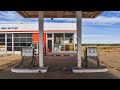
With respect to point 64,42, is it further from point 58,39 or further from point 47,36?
point 47,36

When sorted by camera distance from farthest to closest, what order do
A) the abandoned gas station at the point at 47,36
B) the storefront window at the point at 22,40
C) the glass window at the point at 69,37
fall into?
the storefront window at the point at 22,40, the glass window at the point at 69,37, the abandoned gas station at the point at 47,36

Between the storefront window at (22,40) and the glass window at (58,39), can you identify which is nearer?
the glass window at (58,39)

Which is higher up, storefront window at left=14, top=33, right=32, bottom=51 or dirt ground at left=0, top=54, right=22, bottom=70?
storefront window at left=14, top=33, right=32, bottom=51

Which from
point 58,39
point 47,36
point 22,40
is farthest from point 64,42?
point 22,40

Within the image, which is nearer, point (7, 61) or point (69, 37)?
point (7, 61)

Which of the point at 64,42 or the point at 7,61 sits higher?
the point at 64,42

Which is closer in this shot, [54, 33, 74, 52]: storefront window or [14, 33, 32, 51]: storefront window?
[54, 33, 74, 52]: storefront window

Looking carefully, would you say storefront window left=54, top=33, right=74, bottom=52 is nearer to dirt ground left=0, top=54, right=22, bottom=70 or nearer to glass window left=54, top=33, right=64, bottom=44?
glass window left=54, top=33, right=64, bottom=44

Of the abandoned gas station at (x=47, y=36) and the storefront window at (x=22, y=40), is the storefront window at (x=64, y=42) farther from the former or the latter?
the storefront window at (x=22, y=40)

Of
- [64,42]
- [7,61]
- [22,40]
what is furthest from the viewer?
[22,40]

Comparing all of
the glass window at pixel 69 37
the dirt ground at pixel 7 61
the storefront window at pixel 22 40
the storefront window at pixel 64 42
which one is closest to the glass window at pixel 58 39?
the storefront window at pixel 64 42

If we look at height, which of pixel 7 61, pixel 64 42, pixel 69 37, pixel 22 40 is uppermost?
pixel 69 37

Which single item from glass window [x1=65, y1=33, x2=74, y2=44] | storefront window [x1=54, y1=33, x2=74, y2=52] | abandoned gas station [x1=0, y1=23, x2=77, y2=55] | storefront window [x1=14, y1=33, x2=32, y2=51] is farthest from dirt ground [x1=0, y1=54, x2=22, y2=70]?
glass window [x1=65, y1=33, x2=74, y2=44]
